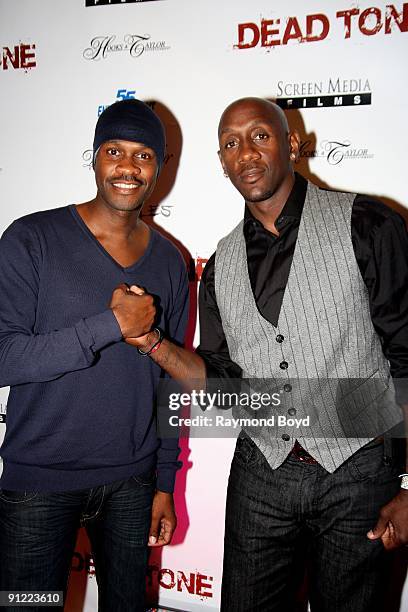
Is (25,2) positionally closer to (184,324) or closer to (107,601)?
(184,324)

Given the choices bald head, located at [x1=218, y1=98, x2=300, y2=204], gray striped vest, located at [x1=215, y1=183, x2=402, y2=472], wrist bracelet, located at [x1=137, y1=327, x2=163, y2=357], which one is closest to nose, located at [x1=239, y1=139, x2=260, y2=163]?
bald head, located at [x1=218, y1=98, x2=300, y2=204]

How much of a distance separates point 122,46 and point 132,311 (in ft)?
5.34

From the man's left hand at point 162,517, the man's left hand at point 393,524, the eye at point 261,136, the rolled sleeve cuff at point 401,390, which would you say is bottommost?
the man's left hand at point 162,517

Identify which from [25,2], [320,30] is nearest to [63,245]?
[320,30]

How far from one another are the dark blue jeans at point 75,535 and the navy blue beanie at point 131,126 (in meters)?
1.03

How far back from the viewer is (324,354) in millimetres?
1465

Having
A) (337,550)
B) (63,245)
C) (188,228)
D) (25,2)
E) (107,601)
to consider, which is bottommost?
(107,601)

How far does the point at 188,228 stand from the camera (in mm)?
2455

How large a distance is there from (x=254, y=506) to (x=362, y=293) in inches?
27.1

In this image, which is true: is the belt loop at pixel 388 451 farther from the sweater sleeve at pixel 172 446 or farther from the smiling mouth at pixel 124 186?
the smiling mouth at pixel 124 186

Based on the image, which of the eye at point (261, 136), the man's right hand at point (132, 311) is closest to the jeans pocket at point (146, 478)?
the man's right hand at point (132, 311)

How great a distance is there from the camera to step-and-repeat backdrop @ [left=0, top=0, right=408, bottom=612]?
2201mm

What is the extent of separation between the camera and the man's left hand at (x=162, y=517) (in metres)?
1.75

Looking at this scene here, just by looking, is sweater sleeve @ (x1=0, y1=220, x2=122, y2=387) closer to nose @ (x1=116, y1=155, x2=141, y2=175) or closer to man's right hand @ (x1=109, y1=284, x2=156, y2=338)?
man's right hand @ (x1=109, y1=284, x2=156, y2=338)
